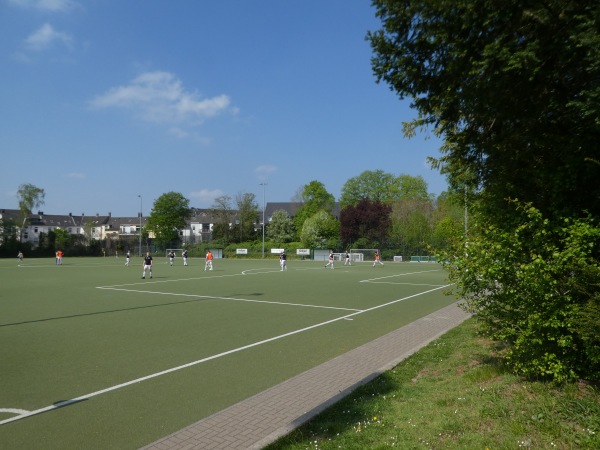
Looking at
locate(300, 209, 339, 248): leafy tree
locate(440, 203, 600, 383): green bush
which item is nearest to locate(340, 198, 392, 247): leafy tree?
locate(300, 209, 339, 248): leafy tree

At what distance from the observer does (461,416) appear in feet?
15.8

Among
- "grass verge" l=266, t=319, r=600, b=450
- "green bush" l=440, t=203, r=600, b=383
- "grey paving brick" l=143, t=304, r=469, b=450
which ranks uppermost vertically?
"green bush" l=440, t=203, r=600, b=383

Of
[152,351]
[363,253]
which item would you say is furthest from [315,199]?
[152,351]

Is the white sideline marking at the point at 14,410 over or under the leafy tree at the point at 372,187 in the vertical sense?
under

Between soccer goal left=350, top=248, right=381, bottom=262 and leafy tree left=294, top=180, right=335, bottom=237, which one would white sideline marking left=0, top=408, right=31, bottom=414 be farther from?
leafy tree left=294, top=180, right=335, bottom=237

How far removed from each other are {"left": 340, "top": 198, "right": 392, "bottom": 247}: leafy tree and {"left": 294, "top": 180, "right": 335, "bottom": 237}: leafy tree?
53.2 feet

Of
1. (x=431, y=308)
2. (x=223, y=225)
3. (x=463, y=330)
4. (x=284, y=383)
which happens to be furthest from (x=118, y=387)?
(x=223, y=225)

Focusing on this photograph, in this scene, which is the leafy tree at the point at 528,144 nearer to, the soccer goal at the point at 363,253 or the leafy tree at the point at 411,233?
the leafy tree at the point at 411,233

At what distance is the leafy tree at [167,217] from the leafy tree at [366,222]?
1568 inches

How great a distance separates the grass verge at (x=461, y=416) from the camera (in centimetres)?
428

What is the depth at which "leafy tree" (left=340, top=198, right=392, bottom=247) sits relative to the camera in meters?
68.1

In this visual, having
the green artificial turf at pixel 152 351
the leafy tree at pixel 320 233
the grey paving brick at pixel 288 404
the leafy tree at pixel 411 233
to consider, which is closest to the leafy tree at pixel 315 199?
the leafy tree at pixel 320 233

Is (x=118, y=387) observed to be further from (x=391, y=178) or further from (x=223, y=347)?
(x=391, y=178)

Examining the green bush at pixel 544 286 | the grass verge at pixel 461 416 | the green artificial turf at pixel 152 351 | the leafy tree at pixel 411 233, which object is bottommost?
the green artificial turf at pixel 152 351
